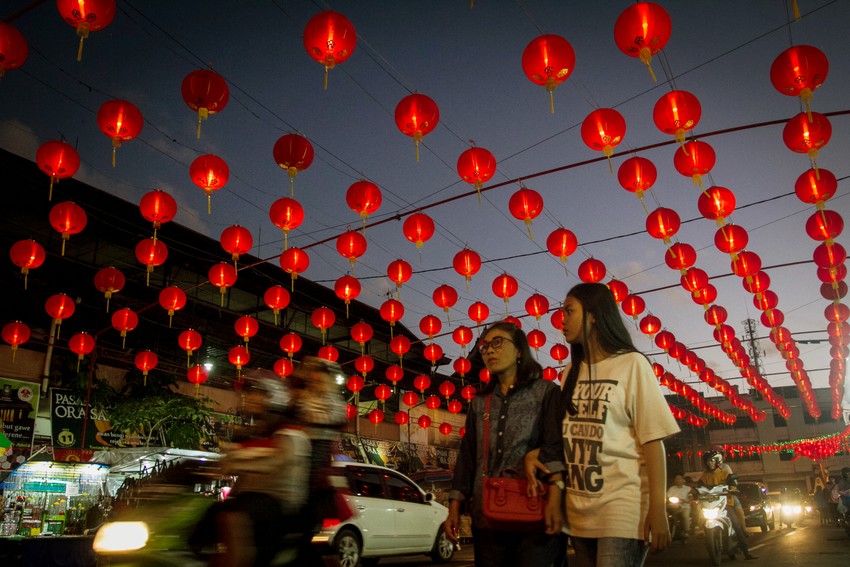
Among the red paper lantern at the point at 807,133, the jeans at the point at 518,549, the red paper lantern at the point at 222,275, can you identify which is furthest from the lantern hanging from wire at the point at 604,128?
the red paper lantern at the point at 222,275

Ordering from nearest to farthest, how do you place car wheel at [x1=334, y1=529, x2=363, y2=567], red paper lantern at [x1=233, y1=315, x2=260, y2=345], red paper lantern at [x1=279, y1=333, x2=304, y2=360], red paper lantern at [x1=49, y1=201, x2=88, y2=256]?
car wheel at [x1=334, y1=529, x2=363, y2=567] < red paper lantern at [x1=49, y1=201, x2=88, y2=256] < red paper lantern at [x1=233, y1=315, x2=260, y2=345] < red paper lantern at [x1=279, y1=333, x2=304, y2=360]

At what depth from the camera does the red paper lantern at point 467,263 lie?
1250 centimetres

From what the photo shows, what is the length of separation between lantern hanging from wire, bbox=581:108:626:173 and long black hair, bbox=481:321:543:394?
5778 mm

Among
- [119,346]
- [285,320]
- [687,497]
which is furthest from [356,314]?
[687,497]

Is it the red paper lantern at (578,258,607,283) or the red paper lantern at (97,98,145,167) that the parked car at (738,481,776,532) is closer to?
the red paper lantern at (578,258,607,283)

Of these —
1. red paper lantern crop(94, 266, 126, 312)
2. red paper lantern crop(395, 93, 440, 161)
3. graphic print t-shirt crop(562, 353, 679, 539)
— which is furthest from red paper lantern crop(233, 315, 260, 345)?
graphic print t-shirt crop(562, 353, 679, 539)

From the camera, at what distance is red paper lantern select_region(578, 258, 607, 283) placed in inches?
546

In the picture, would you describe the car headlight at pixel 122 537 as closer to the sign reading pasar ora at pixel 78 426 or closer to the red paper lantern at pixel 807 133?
the red paper lantern at pixel 807 133

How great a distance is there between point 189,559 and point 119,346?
50.6 ft

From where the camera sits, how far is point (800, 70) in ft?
23.7

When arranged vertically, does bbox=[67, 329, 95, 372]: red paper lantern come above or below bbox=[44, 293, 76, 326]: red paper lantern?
below

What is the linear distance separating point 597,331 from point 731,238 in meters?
10.2

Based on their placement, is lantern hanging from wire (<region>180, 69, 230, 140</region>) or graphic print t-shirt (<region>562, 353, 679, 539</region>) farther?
lantern hanging from wire (<region>180, 69, 230, 140</region>)

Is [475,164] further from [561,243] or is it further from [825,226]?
[825,226]
